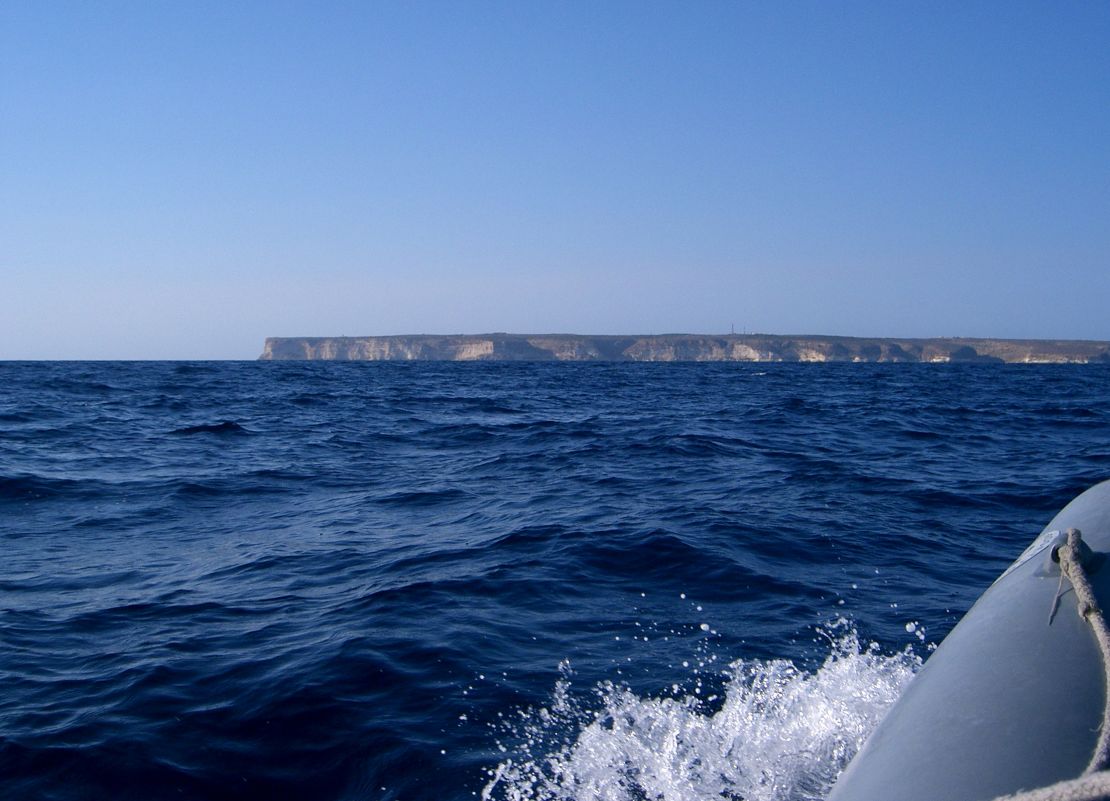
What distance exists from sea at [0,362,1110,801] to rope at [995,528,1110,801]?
1377 mm

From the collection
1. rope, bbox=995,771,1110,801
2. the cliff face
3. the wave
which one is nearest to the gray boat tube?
rope, bbox=995,771,1110,801

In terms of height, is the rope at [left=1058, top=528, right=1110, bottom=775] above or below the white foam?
above

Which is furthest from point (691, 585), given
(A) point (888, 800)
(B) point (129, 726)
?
(A) point (888, 800)

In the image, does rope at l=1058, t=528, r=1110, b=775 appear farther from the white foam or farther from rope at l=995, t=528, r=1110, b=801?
the white foam

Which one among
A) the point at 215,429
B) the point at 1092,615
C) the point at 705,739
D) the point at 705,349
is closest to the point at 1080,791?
the point at 1092,615

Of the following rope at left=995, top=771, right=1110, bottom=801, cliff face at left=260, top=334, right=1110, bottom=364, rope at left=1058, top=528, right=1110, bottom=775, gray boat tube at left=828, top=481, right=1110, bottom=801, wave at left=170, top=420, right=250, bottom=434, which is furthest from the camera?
cliff face at left=260, top=334, right=1110, bottom=364

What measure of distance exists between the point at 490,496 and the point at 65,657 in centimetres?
550

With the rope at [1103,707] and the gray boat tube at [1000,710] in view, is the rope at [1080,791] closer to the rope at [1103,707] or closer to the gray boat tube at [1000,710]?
the rope at [1103,707]

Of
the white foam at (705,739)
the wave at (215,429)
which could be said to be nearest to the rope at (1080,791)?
the white foam at (705,739)

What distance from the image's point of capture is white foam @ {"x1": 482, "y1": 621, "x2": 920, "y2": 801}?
3447mm

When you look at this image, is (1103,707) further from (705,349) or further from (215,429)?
(705,349)

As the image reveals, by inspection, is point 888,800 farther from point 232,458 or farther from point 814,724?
point 232,458

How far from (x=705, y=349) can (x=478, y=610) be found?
160 meters

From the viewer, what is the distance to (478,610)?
573 cm
